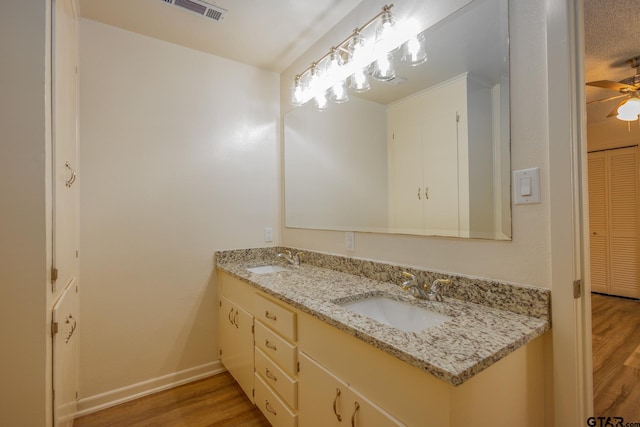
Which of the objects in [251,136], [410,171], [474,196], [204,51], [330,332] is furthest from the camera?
[251,136]

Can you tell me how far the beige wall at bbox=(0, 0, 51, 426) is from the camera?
965 millimetres

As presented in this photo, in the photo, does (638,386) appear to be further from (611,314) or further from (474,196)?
(474,196)

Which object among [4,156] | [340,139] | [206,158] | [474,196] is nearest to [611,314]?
[474,196]

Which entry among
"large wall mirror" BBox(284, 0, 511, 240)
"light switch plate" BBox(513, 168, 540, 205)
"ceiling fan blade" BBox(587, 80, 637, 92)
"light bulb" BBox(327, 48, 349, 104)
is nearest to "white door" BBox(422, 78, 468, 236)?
"large wall mirror" BBox(284, 0, 511, 240)

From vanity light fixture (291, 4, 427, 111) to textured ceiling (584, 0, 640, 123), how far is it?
1272 millimetres

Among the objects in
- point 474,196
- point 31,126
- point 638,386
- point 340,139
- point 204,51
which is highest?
point 204,51

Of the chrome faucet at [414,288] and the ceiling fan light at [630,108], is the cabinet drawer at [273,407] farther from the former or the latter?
the ceiling fan light at [630,108]

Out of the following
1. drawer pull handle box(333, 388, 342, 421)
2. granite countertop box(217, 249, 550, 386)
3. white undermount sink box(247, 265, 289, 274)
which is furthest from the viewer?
white undermount sink box(247, 265, 289, 274)

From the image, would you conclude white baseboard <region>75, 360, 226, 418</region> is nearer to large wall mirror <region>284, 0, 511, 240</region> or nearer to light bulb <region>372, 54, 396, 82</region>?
large wall mirror <region>284, 0, 511, 240</region>

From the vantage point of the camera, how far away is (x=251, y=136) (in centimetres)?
235

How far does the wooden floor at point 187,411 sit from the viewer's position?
1670 mm

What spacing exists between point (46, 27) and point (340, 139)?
1473 millimetres

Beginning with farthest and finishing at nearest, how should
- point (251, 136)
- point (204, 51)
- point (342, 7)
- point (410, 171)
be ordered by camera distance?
point (251, 136) < point (204, 51) < point (342, 7) < point (410, 171)

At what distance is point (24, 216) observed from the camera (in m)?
0.99
